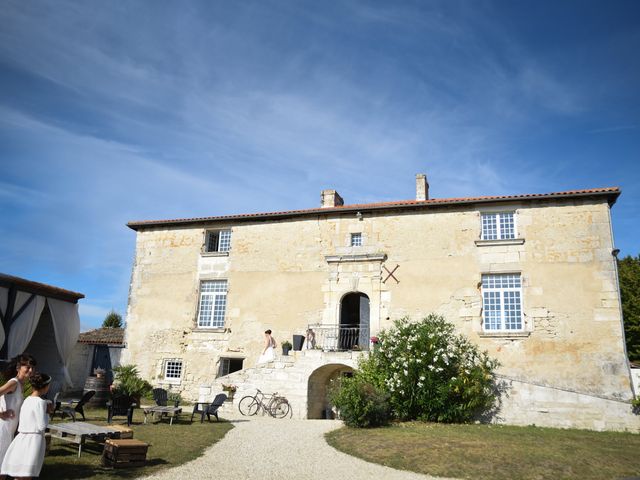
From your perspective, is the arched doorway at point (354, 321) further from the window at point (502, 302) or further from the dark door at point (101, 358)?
the dark door at point (101, 358)

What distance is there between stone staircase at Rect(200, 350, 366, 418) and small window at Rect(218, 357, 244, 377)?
2.32 metres

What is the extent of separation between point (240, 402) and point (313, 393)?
7.01 ft

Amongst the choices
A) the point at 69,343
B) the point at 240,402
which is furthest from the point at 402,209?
the point at 69,343

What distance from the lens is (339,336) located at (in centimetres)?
1630

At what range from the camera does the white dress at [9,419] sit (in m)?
5.40

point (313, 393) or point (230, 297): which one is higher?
point (230, 297)

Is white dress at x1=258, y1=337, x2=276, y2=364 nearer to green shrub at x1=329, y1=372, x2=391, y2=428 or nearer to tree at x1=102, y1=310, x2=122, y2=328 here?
green shrub at x1=329, y1=372, x2=391, y2=428

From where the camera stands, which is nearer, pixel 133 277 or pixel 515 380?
pixel 515 380

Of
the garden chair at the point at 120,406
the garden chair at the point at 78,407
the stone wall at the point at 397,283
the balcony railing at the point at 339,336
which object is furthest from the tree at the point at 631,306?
the garden chair at the point at 78,407

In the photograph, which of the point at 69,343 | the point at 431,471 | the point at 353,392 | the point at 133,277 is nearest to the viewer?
the point at 431,471

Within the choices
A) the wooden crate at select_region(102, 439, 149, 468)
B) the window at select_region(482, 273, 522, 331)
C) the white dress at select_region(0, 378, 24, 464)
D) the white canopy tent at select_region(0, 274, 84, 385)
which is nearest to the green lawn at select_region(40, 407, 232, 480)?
the wooden crate at select_region(102, 439, 149, 468)

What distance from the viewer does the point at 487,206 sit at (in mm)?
15828

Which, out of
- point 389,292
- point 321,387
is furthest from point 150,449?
point 389,292

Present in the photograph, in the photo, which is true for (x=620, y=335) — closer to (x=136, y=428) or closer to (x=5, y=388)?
(x=136, y=428)
